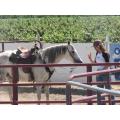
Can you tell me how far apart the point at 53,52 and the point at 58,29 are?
1762cm

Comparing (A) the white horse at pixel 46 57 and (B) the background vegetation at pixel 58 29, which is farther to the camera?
(B) the background vegetation at pixel 58 29

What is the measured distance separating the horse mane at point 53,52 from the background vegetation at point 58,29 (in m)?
15.7

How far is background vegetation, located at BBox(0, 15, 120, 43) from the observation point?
2495 cm

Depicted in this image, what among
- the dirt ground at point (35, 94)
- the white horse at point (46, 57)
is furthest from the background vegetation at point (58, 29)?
the white horse at point (46, 57)

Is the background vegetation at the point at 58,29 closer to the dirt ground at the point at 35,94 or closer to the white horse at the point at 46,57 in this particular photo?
the dirt ground at the point at 35,94

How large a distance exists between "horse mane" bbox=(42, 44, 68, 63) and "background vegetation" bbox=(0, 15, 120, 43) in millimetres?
15680

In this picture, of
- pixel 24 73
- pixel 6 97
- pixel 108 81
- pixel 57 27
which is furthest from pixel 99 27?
pixel 108 81

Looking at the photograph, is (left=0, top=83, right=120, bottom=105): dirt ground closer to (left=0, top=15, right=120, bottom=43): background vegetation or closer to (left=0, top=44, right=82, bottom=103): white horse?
(left=0, top=44, right=82, bottom=103): white horse

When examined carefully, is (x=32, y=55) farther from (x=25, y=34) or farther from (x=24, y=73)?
(x=25, y=34)

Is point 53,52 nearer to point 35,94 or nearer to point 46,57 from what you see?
point 46,57

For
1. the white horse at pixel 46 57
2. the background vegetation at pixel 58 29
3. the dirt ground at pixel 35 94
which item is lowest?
the dirt ground at pixel 35 94

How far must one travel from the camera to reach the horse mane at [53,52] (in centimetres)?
837
